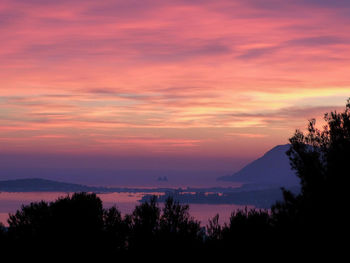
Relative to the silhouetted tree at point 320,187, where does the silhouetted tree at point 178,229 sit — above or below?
below

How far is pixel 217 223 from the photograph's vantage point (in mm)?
56562

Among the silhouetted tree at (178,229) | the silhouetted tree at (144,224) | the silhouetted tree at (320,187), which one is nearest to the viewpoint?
the silhouetted tree at (320,187)

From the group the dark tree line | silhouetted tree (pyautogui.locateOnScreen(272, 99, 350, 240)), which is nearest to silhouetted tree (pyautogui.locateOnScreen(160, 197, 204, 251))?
the dark tree line

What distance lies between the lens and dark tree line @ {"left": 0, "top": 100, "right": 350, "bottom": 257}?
3059 cm

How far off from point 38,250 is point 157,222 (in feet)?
48.7

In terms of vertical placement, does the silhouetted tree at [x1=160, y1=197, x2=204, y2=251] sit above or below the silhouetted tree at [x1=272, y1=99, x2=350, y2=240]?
below

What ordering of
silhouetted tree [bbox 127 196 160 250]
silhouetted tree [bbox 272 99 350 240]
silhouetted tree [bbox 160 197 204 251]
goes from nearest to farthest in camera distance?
silhouetted tree [bbox 272 99 350 240] < silhouetted tree [bbox 160 197 204 251] < silhouetted tree [bbox 127 196 160 250]

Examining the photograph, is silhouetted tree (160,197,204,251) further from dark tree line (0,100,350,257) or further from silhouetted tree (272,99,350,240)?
→ silhouetted tree (272,99,350,240)

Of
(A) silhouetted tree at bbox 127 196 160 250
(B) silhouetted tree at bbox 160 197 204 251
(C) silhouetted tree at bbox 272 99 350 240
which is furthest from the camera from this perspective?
(A) silhouetted tree at bbox 127 196 160 250

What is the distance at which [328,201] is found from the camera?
100 feet

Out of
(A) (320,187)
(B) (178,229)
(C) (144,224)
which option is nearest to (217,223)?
(B) (178,229)

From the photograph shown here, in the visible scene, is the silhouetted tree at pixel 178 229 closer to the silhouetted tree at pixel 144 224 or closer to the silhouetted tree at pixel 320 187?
the silhouetted tree at pixel 144 224

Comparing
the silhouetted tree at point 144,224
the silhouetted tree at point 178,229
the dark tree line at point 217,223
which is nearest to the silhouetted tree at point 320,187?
the dark tree line at point 217,223

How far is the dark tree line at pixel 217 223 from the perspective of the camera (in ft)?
100
